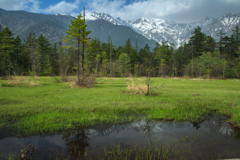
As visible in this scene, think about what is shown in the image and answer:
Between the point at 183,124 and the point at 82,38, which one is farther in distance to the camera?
the point at 82,38

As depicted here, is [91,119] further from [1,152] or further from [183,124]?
[183,124]

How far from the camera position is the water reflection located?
324cm

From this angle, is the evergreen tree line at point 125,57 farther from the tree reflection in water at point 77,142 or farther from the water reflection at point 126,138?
the tree reflection in water at point 77,142

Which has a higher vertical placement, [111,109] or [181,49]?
[181,49]

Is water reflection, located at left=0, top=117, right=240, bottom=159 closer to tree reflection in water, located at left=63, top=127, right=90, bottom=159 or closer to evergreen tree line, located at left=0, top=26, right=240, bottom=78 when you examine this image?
tree reflection in water, located at left=63, top=127, right=90, bottom=159

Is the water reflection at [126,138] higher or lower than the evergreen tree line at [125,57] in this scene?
lower

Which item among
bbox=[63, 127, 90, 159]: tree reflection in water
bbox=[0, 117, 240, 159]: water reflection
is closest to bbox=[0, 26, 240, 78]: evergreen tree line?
bbox=[0, 117, 240, 159]: water reflection

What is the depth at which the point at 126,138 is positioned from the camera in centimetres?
393

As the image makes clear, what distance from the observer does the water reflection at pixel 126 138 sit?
3.24 meters

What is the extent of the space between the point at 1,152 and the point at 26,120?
71.9 inches

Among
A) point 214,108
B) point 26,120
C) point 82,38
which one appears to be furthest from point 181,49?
point 26,120

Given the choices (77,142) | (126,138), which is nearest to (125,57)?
(126,138)

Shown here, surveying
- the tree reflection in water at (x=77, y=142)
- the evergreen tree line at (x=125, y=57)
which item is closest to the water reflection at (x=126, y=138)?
the tree reflection in water at (x=77, y=142)

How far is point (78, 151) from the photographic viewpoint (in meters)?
3.23
